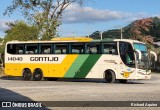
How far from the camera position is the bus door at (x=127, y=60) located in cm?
2697

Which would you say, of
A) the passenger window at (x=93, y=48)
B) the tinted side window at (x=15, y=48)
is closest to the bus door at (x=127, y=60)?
the passenger window at (x=93, y=48)

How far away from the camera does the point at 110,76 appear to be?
27.8m

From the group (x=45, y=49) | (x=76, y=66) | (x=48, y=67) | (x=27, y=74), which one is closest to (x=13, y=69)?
(x=27, y=74)

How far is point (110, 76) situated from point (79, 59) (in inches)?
91.9

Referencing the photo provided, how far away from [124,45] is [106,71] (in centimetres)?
212

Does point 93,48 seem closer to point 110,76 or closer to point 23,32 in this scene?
point 110,76

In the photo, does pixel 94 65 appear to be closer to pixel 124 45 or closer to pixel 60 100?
pixel 124 45

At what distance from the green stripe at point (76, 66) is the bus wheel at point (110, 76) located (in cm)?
169

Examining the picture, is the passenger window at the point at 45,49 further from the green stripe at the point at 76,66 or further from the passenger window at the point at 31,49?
the green stripe at the point at 76,66

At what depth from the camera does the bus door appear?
27.0 meters

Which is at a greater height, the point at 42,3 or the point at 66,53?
the point at 42,3

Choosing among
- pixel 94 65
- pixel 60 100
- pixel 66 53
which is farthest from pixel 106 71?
pixel 60 100

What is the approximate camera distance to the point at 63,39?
2992 centimetres

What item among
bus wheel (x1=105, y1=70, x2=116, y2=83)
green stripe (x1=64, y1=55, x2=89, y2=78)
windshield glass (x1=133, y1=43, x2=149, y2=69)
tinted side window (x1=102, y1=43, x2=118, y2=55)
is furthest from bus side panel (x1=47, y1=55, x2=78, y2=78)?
windshield glass (x1=133, y1=43, x2=149, y2=69)
